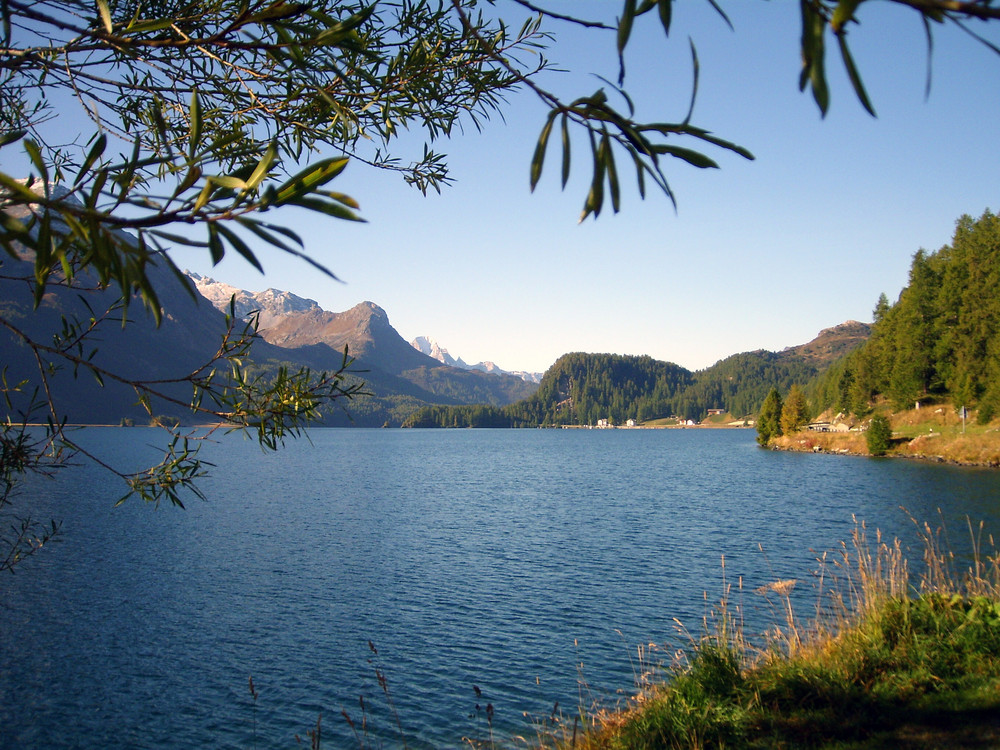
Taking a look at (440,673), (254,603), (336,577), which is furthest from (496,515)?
(440,673)

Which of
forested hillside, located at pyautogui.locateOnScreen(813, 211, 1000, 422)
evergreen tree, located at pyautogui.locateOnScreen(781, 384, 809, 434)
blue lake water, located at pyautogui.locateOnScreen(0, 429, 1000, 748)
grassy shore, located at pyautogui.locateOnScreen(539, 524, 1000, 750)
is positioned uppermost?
forested hillside, located at pyautogui.locateOnScreen(813, 211, 1000, 422)

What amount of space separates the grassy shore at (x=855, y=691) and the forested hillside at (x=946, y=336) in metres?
54.7

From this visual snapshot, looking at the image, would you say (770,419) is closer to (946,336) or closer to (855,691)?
(946,336)

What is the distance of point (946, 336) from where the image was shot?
6397 centimetres

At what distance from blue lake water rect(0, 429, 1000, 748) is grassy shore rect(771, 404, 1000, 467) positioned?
12.7 meters

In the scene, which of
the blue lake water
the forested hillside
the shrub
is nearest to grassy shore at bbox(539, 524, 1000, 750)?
the blue lake water

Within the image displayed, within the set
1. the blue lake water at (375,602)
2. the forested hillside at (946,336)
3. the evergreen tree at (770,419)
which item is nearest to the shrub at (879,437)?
the forested hillside at (946,336)

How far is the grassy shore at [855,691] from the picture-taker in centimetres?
612

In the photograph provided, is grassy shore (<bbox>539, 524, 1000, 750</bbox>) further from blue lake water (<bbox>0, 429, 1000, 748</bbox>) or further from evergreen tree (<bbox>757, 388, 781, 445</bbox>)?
evergreen tree (<bbox>757, 388, 781, 445</bbox>)

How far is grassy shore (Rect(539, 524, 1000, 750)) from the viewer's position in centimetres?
612

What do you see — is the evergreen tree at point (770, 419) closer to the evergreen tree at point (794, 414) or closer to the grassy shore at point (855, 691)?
the evergreen tree at point (794, 414)

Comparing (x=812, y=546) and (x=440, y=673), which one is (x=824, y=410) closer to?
(x=812, y=546)

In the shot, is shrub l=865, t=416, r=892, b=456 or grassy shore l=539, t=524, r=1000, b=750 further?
shrub l=865, t=416, r=892, b=456

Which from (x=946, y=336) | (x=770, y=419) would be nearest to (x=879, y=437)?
(x=946, y=336)
